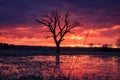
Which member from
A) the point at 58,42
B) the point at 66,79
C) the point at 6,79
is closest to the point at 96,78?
the point at 66,79

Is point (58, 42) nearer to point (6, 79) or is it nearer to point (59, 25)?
point (59, 25)

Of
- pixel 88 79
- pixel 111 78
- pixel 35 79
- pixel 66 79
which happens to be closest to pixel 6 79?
pixel 35 79

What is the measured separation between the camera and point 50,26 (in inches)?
2020

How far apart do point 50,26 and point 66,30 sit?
276 cm

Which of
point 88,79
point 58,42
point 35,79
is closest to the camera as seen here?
point 35,79

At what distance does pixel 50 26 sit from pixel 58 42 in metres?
3.03

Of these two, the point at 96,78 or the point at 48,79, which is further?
the point at 96,78

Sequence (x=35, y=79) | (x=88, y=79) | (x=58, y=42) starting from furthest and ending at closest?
(x=58, y=42) < (x=88, y=79) < (x=35, y=79)

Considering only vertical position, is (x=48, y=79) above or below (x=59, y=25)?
below

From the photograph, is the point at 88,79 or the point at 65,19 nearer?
the point at 88,79

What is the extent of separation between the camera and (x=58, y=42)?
1998 inches

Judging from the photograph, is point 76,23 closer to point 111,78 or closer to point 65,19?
point 65,19

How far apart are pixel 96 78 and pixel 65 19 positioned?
126ft

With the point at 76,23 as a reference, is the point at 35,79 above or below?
below
